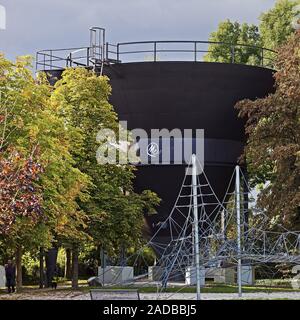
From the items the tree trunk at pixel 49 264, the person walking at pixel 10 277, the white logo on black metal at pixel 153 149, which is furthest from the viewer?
the tree trunk at pixel 49 264

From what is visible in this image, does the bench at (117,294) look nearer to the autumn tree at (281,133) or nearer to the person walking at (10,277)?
the person walking at (10,277)

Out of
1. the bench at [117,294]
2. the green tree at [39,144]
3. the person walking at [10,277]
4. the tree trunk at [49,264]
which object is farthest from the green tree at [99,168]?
the bench at [117,294]

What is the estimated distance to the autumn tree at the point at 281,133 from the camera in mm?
35031

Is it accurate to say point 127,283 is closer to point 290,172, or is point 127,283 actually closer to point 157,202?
point 157,202

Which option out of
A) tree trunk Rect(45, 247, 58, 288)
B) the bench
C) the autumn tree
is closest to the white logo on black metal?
the autumn tree

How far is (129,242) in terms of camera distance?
112ft

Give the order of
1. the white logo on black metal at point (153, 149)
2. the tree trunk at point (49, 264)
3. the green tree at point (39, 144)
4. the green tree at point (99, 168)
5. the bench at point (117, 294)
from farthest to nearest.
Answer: the tree trunk at point (49, 264) < the white logo on black metal at point (153, 149) < the green tree at point (99, 168) < the green tree at point (39, 144) < the bench at point (117, 294)

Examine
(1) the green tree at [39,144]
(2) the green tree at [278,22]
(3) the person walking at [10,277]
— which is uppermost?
(2) the green tree at [278,22]

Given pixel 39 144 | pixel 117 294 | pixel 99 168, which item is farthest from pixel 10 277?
pixel 117 294

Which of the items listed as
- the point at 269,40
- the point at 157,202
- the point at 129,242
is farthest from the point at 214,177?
the point at 269,40

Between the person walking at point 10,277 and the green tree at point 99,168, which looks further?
the green tree at point 99,168

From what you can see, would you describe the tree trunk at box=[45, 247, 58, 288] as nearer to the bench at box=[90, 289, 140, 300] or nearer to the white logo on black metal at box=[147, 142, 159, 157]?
the white logo on black metal at box=[147, 142, 159, 157]

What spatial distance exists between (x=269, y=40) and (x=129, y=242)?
21.8m

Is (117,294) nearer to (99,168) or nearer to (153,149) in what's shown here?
(99,168)
